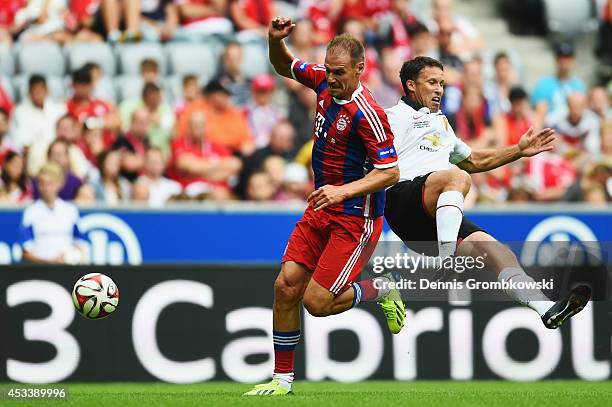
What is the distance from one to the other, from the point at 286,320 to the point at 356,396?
2.47ft

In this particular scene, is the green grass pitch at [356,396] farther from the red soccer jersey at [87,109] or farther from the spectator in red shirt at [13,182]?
the red soccer jersey at [87,109]

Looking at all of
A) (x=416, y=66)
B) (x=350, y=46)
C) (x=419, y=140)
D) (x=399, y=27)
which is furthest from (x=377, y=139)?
(x=399, y=27)

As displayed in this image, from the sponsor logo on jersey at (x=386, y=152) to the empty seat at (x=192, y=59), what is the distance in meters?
8.02

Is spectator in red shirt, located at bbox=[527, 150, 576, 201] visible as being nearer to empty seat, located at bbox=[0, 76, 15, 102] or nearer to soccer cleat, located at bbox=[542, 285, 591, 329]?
empty seat, located at bbox=[0, 76, 15, 102]

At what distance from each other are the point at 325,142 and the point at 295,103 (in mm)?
7140

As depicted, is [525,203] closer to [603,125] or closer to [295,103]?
[603,125]

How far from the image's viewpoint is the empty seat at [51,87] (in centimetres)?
1599

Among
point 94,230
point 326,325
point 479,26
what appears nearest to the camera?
point 326,325

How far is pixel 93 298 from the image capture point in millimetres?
9977

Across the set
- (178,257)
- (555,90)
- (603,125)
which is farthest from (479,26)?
(178,257)

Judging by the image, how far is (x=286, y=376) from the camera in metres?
9.50

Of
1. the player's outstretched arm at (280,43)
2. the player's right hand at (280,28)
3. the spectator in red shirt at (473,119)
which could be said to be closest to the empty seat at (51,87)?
the spectator in red shirt at (473,119)

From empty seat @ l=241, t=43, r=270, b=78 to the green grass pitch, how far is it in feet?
20.1

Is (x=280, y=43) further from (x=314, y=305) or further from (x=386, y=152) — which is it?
(x=314, y=305)
